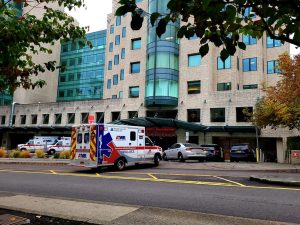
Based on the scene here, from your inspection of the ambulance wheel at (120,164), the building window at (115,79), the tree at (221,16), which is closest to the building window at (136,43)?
the building window at (115,79)

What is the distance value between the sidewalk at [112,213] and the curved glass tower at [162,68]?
100 feet

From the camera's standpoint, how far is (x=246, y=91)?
115 feet

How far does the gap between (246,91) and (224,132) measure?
530 cm

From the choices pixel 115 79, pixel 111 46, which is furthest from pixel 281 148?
pixel 111 46

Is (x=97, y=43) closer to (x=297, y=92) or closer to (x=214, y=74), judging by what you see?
(x=214, y=74)

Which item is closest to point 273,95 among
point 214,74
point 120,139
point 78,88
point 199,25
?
point 214,74

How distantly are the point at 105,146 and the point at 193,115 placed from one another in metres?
21.8

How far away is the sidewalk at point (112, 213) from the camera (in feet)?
20.9

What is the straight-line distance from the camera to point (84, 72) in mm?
66375

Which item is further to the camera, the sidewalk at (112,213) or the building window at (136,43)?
the building window at (136,43)

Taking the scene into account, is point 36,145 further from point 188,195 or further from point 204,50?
point 204,50

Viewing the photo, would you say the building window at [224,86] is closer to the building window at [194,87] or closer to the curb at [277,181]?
the building window at [194,87]

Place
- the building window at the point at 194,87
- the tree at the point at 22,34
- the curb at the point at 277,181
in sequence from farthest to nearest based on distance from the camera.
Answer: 1. the building window at the point at 194,87
2. the curb at the point at 277,181
3. the tree at the point at 22,34

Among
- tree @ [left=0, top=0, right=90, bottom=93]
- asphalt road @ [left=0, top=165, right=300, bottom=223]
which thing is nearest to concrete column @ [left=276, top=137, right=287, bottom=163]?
asphalt road @ [left=0, top=165, right=300, bottom=223]
